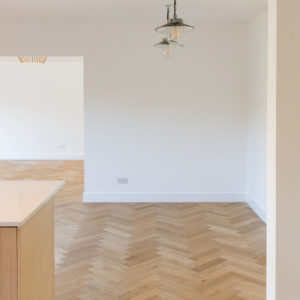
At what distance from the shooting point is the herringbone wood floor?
9.38ft

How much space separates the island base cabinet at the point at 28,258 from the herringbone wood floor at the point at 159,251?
0.76m

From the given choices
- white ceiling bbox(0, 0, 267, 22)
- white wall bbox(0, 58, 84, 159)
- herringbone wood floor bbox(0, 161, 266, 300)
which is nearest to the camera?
herringbone wood floor bbox(0, 161, 266, 300)

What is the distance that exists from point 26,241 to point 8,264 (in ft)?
0.46

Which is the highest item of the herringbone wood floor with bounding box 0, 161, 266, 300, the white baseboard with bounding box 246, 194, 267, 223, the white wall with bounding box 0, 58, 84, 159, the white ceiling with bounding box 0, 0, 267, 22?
the white ceiling with bounding box 0, 0, 267, 22

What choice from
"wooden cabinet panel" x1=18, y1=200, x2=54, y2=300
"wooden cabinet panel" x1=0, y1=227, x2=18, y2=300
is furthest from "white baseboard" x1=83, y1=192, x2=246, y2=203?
"wooden cabinet panel" x1=0, y1=227, x2=18, y2=300

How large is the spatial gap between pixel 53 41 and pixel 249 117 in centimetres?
325

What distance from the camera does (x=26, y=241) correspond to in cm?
176

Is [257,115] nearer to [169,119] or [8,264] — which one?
[169,119]

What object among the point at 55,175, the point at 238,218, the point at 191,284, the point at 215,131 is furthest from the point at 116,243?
the point at 55,175

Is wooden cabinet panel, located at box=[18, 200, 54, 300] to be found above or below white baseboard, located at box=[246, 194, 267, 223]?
above

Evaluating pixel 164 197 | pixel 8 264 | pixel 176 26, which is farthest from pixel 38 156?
pixel 8 264

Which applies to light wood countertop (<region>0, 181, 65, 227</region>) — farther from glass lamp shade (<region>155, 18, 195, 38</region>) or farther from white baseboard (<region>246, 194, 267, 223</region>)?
white baseboard (<region>246, 194, 267, 223</region>)

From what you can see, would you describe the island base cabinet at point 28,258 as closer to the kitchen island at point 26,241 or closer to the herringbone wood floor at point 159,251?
the kitchen island at point 26,241

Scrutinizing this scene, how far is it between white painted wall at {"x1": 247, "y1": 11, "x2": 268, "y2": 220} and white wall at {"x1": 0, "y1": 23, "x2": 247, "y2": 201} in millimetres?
186
